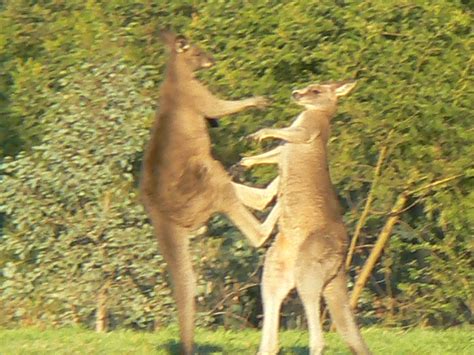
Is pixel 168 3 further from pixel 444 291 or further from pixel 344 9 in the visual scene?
pixel 444 291

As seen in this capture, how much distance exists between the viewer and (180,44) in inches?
380

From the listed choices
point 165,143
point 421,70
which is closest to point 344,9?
point 421,70

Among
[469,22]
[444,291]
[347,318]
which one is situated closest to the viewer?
[347,318]

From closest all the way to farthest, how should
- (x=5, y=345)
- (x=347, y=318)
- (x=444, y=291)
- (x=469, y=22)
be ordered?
1. (x=347, y=318)
2. (x=5, y=345)
3. (x=469, y=22)
4. (x=444, y=291)

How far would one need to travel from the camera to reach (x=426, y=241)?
15.0 m

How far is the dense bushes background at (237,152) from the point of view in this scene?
13.9 m

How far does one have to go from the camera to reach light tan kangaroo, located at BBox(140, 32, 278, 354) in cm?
923

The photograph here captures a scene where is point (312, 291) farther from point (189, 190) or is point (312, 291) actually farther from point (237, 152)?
point (237, 152)

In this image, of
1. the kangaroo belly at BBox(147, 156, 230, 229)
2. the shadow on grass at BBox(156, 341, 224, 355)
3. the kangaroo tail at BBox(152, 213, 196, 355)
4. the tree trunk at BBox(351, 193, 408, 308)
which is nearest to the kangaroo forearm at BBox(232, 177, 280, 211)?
the kangaroo belly at BBox(147, 156, 230, 229)

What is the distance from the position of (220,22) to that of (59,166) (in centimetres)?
239

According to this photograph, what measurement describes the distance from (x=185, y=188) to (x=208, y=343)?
1.74 meters

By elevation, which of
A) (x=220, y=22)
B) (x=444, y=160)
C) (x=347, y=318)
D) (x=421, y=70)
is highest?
(x=220, y=22)

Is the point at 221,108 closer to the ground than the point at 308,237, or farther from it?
farther from it

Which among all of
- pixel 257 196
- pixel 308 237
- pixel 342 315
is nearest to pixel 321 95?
pixel 257 196
